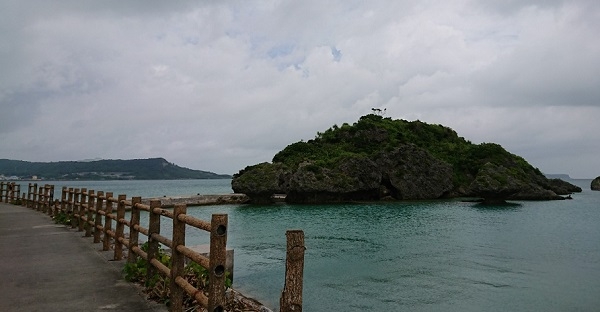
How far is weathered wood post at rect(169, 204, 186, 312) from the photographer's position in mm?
6184

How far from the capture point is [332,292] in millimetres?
14008

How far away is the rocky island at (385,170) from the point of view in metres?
60.7

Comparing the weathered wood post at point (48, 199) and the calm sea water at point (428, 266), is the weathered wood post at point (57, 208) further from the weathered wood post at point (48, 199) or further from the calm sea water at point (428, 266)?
the calm sea water at point (428, 266)

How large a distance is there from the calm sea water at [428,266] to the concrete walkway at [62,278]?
16.9 feet

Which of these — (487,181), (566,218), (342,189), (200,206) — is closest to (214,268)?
(566,218)

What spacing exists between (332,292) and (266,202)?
155 feet

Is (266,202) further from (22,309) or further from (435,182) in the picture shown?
(22,309)

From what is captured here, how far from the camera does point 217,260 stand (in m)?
5.01

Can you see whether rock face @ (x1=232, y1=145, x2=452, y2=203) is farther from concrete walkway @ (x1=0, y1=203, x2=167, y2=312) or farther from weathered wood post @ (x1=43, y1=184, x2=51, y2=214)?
concrete walkway @ (x1=0, y1=203, x2=167, y2=312)

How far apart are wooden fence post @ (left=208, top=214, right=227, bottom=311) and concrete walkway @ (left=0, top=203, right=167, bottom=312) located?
1.84 m

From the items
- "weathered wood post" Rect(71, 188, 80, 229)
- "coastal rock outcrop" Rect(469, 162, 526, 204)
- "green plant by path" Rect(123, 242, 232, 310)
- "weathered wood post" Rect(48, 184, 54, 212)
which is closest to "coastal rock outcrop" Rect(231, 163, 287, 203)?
"coastal rock outcrop" Rect(469, 162, 526, 204)

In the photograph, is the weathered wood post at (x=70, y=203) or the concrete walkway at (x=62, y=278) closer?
the concrete walkway at (x=62, y=278)

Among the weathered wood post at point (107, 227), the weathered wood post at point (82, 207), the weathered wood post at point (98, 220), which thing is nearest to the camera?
Result: the weathered wood post at point (107, 227)

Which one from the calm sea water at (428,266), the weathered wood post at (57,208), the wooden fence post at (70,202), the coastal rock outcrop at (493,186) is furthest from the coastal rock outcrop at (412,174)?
the wooden fence post at (70,202)
